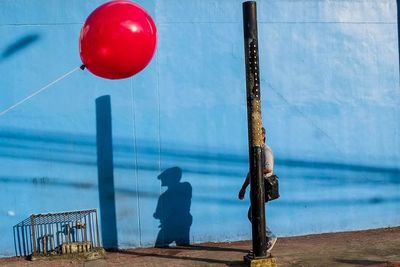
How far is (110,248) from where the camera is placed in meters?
7.94

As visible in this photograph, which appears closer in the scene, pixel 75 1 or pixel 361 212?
pixel 75 1

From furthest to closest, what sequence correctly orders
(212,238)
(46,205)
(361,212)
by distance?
(361,212), (212,238), (46,205)

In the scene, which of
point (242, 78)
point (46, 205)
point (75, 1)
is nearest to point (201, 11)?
point (242, 78)

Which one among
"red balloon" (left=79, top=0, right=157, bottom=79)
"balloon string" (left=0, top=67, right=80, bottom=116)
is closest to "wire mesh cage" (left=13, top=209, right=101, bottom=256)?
"balloon string" (left=0, top=67, right=80, bottom=116)

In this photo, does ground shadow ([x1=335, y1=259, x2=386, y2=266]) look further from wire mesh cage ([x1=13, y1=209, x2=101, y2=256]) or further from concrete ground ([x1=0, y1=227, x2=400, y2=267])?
wire mesh cage ([x1=13, y1=209, x2=101, y2=256])

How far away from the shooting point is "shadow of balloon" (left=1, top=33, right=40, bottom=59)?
7.75 m

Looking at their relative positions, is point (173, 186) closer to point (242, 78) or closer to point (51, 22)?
point (242, 78)

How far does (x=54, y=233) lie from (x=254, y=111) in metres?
3.35

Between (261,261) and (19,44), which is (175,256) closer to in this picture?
(261,261)

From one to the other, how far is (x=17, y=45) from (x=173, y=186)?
2964 mm

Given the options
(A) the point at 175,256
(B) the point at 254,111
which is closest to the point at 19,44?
(B) the point at 254,111

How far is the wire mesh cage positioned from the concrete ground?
24cm

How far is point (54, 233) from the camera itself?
7.75 m

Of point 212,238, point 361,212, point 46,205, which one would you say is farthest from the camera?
point 361,212
